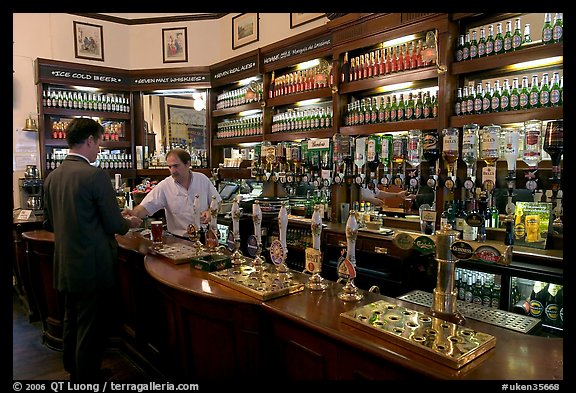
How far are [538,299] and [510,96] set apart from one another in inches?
62.7

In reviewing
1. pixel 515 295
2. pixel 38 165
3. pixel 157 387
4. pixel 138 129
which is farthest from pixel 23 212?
pixel 515 295

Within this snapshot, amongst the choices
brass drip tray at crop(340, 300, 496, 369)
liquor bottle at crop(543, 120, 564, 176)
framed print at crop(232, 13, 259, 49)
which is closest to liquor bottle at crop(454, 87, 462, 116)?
liquor bottle at crop(543, 120, 564, 176)

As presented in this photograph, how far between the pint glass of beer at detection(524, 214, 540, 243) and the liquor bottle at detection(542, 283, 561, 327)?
0.34 m

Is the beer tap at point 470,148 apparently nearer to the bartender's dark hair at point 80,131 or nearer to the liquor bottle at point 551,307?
the liquor bottle at point 551,307

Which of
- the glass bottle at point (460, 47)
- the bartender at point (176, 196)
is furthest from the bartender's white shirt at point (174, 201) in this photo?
the glass bottle at point (460, 47)

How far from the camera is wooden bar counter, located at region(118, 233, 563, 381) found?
A: 1310mm

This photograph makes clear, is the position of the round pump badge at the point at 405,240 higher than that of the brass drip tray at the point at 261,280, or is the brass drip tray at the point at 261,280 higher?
the round pump badge at the point at 405,240

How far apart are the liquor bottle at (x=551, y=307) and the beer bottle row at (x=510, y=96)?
52.6 inches

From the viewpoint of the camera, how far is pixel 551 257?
2.72 m

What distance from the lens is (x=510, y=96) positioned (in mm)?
3297

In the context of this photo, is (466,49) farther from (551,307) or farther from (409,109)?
(551,307)

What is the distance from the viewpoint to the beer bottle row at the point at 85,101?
6434mm

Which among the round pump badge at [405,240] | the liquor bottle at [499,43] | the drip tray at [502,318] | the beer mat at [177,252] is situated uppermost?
the liquor bottle at [499,43]
